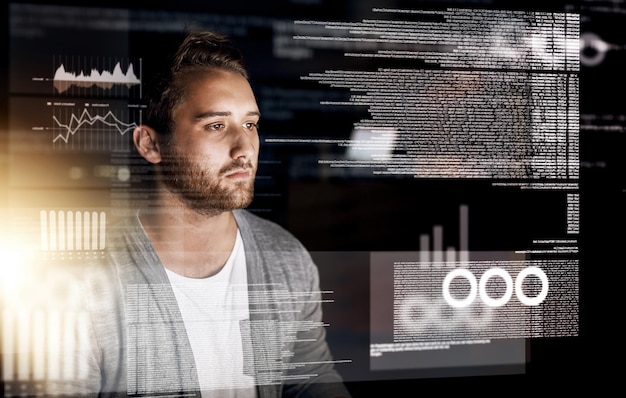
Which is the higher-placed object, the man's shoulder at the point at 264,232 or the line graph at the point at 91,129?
the line graph at the point at 91,129

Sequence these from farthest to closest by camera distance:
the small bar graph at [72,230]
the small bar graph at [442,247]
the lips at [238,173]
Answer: the small bar graph at [442,247]
the lips at [238,173]
the small bar graph at [72,230]

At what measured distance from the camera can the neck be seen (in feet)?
6.50

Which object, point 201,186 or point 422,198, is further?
point 422,198

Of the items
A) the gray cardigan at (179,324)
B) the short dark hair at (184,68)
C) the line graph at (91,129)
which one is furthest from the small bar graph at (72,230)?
the short dark hair at (184,68)

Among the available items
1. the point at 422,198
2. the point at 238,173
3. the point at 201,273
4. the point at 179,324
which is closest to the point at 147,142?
the point at 238,173

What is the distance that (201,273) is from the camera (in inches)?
79.0

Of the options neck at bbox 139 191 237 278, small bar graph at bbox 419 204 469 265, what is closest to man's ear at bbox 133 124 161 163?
neck at bbox 139 191 237 278

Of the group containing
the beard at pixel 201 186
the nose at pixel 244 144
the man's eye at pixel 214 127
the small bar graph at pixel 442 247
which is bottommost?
the small bar graph at pixel 442 247

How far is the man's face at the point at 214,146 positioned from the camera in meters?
1.97

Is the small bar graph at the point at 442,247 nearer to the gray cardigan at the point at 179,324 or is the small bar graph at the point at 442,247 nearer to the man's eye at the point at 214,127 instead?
the gray cardigan at the point at 179,324

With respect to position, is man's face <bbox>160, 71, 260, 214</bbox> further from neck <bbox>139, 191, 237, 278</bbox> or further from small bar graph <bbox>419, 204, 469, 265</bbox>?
small bar graph <bbox>419, 204, 469, 265</bbox>

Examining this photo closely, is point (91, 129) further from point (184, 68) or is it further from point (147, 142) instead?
point (184, 68)

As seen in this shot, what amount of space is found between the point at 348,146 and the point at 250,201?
32 centimetres

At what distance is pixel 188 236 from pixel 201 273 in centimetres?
11
